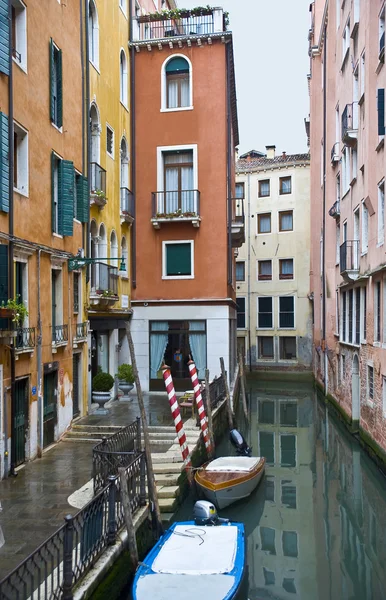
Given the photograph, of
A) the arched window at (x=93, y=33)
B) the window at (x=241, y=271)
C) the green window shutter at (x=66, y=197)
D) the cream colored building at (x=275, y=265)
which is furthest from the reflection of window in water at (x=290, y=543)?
the window at (x=241, y=271)

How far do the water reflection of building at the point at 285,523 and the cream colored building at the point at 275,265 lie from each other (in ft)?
47.7

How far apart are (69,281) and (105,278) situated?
267 cm

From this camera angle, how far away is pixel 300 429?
19.7 m

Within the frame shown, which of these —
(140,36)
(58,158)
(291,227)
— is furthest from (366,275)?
(291,227)

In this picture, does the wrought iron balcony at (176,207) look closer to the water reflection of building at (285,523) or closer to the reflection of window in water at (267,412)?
the water reflection of building at (285,523)

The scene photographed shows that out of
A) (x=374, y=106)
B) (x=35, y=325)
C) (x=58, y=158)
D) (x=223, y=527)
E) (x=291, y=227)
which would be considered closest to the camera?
(x=223, y=527)

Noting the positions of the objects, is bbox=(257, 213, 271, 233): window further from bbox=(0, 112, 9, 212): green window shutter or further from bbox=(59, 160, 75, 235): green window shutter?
bbox=(0, 112, 9, 212): green window shutter

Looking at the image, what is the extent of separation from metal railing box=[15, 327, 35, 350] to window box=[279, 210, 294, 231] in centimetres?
2591

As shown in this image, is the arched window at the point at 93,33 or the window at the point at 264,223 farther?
the window at the point at 264,223

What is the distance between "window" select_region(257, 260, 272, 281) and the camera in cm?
3522

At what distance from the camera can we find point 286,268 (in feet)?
114

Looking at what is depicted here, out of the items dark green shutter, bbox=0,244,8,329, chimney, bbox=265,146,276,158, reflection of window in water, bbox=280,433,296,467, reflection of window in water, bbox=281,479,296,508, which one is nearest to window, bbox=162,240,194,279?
reflection of window in water, bbox=280,433,296,467

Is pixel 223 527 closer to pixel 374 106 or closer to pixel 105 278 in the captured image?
pixel 105 278

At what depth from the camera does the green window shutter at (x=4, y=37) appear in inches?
362
